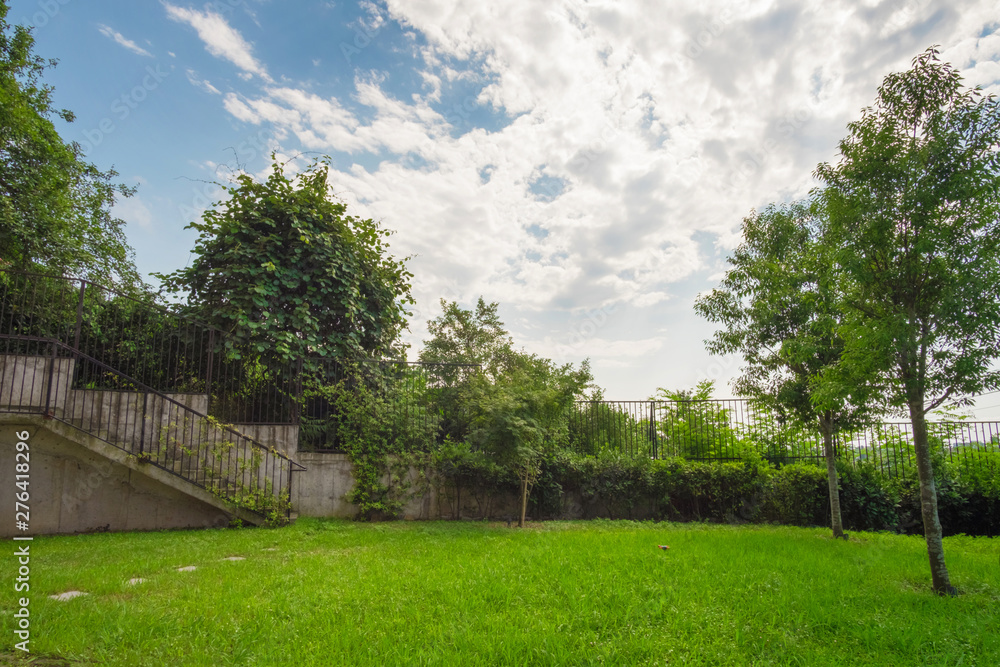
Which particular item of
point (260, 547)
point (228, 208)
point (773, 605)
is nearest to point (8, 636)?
point (260, 547)

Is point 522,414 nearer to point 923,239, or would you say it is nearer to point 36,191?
point 923,239

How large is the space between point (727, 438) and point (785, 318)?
13.3 feet

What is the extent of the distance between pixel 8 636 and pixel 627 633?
13.2ft

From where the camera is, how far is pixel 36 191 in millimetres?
11391

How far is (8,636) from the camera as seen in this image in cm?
313

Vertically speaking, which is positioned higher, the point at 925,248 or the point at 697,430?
the point at 925,248

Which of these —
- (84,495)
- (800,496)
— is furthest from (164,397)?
(800,496)

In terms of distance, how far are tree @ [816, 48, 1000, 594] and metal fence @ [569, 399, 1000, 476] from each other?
4969 millimetres

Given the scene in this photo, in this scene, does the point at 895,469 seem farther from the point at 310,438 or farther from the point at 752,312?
the point at 310,438

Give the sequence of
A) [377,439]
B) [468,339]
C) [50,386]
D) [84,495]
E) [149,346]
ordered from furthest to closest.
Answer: [468,339]
[377,439]
[149,346]
[84,495]
[50,386]

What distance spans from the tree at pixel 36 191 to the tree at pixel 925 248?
1398 cm

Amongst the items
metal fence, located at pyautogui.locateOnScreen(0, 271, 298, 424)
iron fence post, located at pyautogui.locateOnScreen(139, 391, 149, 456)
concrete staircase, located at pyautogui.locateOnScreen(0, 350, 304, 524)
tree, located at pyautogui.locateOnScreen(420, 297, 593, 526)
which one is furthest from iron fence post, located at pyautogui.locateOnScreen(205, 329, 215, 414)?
tree, located at pyautogui.locateOnScreen(420, 297, 593, 526)

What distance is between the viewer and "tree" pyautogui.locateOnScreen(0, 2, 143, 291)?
10688 millimetres

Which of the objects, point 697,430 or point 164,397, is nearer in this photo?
point 164,397
